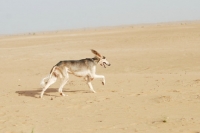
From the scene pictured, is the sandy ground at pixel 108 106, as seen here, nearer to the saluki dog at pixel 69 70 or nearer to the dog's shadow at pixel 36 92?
the dog's shadow at pixel 36 92

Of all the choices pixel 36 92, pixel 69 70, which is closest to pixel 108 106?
pixel 69 70

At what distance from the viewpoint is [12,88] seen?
15.6m

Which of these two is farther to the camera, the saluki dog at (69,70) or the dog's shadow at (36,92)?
the dog's shadow at (36,92)

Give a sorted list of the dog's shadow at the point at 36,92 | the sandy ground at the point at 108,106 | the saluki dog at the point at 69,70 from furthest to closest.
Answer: the dog's shadow at the point at 36,92
the saluki dog at the point at 69,70
the sandy ground at the point at 108,106

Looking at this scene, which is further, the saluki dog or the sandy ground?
the saluki dog

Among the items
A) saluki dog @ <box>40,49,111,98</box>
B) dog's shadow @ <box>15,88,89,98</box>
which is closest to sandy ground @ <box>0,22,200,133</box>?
dog's shadow @ <box>15,88,89,98</box>

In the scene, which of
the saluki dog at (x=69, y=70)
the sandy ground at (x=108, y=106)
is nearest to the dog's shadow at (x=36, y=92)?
the sandy ground at (x=108, y=106)

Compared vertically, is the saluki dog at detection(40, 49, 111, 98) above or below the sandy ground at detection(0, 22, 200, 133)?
above

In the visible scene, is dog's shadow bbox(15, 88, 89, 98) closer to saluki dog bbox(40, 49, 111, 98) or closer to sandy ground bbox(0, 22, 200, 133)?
sandy ground bbox(0, 22, 200, 133)

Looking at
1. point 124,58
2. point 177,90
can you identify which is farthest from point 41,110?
point 124,58

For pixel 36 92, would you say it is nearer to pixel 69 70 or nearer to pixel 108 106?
pixel 69 70

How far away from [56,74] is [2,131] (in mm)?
4628

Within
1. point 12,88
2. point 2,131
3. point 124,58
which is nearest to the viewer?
point 2,131

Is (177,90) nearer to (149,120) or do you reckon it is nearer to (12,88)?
(149,120)
